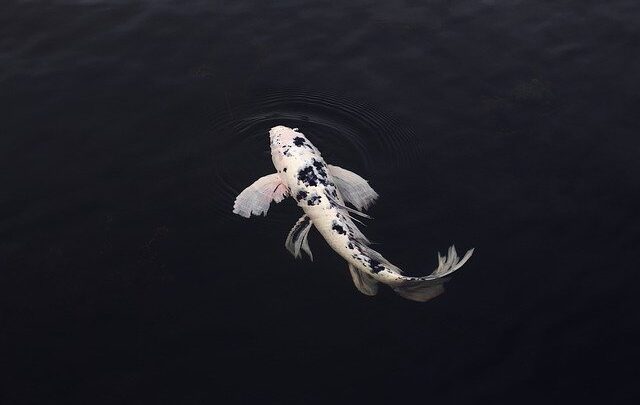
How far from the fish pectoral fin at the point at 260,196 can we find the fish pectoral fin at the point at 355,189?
1.11m

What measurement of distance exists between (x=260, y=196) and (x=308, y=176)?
1.04m

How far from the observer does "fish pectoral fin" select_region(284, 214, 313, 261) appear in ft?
31.9

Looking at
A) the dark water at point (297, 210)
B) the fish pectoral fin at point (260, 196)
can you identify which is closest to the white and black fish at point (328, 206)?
the fish pectoral fin at point (260, 196)

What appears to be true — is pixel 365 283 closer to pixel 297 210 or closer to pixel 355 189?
pixel 355 189

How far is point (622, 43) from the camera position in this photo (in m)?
13.8

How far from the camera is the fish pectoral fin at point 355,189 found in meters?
10.3

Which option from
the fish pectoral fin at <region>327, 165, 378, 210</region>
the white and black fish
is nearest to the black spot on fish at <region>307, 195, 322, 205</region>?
the white and black fish

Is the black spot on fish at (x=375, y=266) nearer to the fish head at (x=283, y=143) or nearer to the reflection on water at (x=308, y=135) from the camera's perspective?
the reflection on water at (x=308, y=135)

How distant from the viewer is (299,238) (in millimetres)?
9711

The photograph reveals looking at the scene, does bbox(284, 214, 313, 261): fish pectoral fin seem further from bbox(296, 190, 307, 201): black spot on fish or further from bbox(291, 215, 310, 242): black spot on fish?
bbox(296, 190, 307, 201): black spot on fish

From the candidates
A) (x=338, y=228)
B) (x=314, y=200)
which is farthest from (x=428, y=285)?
(x=314, y=200)

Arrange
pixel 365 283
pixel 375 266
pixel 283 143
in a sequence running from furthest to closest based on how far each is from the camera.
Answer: pixel 283 143
pixel 365 283
pixel 375 266

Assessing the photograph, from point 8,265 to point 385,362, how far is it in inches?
281

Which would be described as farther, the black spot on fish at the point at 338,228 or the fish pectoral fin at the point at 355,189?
the fish pectoral fin at the point at 355,189
